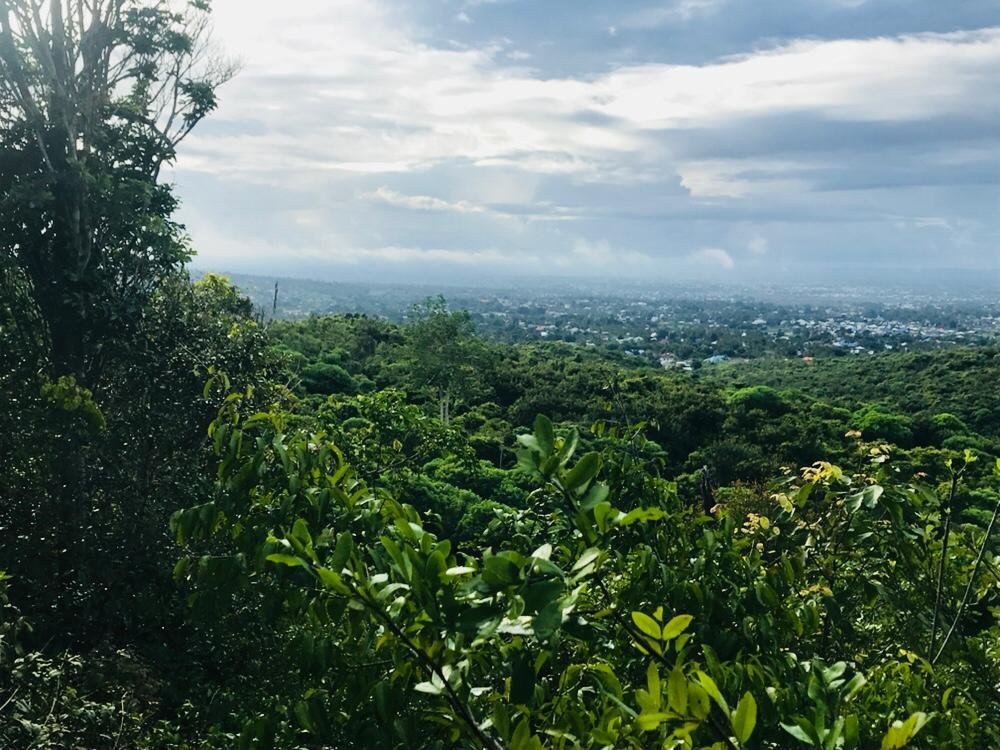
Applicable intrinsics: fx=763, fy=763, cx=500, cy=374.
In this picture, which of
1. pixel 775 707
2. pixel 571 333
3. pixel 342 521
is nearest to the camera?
pixel 775 707

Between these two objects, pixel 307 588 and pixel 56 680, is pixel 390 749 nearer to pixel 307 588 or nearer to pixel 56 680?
pixel 307 588

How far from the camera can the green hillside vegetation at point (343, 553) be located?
5.48 feet

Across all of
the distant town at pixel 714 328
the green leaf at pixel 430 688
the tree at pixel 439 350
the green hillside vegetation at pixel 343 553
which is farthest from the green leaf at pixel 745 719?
the distant town at pixel 714 328

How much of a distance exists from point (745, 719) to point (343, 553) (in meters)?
0.85

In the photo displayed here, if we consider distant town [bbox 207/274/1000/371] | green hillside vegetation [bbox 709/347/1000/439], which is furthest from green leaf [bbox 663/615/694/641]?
distant town [bbox 207/274/1000/371]

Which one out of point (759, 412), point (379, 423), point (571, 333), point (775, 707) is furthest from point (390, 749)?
point (571, 333)

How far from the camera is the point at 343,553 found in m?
1.62

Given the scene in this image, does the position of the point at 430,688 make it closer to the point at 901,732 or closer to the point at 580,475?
the point at 580,475

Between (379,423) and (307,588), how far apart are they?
723cm

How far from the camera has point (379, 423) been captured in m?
9.03

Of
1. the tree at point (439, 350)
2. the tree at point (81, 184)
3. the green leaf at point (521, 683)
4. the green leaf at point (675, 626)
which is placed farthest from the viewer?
the tree at point (439, 350)

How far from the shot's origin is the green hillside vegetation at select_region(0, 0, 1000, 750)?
65.8 inches

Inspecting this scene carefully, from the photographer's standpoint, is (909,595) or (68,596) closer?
(909,595)

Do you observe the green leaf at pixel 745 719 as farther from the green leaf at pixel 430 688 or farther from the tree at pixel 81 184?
the tree at pixel 81 184
